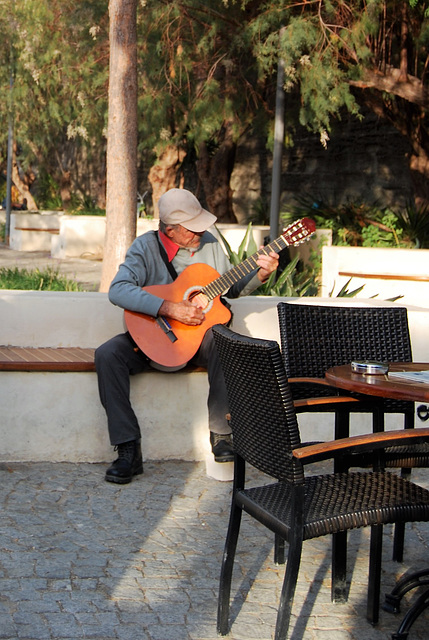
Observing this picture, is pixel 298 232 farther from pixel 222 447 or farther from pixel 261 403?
pixel 261 403

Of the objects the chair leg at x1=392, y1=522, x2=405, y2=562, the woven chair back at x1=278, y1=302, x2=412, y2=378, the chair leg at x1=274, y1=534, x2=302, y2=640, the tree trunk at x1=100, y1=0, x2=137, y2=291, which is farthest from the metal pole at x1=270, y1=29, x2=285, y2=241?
the chair leg at x1=274, y1=534, x2=302, y2=640

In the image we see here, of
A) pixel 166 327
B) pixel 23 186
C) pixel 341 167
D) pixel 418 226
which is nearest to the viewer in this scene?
pixel 166 327

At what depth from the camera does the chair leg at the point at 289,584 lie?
2916 millimetres

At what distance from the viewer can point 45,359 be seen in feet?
17.7

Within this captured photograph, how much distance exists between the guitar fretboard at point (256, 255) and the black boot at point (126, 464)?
2.98 feet

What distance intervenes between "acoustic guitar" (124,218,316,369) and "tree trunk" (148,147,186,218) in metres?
11.3

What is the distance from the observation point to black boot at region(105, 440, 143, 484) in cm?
498

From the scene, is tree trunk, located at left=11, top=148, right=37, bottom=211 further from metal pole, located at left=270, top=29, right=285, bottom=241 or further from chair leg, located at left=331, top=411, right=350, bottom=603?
chair leg, located at left=331, top=411, right=350, bottom=603

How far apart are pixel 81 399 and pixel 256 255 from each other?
129 centimetres

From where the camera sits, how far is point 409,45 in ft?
38.6

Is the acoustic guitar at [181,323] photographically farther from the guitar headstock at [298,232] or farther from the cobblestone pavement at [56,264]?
the cobblestone pavement at [56,264]

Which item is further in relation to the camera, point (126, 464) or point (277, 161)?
point (277, 161)

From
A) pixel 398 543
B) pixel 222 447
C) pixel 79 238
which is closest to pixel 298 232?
pixel 222 447

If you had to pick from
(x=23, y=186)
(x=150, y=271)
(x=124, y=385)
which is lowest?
(x=124, y=385)
